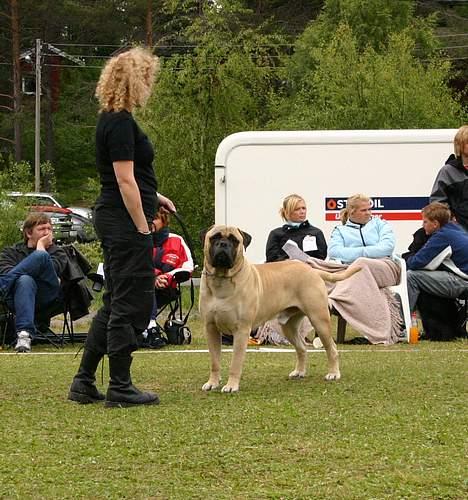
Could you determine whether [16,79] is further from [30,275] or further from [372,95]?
[30,275]

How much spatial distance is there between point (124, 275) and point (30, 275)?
4.19 m

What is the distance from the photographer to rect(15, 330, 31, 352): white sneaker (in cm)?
942

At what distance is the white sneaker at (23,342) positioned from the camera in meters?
9.42

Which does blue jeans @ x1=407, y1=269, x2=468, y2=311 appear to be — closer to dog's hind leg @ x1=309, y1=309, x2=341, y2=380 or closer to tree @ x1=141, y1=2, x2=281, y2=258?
dog's hind leg @ x1=309, y1=309, x2=341, y2=380

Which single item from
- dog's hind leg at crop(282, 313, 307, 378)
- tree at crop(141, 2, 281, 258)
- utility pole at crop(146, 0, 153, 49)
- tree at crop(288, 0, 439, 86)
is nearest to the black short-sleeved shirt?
dog's hind leg at crop(282, 313, 307, 378)

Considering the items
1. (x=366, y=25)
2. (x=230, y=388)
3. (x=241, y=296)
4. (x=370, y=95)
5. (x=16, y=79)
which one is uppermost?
(x=366, y=25)

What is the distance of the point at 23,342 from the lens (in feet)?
31.0

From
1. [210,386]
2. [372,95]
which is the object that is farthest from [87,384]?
[372,95]

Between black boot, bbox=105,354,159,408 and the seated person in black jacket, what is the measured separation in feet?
16.2

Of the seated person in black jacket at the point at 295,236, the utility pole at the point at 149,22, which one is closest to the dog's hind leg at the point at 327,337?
the seated person in black jacket at the point at 295,236

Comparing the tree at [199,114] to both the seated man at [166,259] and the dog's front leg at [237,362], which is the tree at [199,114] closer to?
the seated man at [166,259]

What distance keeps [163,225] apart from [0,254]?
1549mm

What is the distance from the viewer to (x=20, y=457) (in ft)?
14.4

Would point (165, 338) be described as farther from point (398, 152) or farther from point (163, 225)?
point (398, 152)
